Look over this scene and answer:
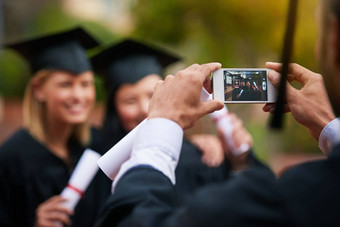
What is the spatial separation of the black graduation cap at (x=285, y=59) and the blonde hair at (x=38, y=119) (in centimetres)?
243

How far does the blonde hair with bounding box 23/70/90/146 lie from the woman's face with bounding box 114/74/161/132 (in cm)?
35

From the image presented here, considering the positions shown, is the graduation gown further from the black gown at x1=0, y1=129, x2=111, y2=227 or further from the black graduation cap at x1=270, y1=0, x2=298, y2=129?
the black gown at x1=0, y1=129, x2=111, y2=227

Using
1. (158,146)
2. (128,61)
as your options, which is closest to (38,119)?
(128,61)

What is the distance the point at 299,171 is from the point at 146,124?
0.49 metres

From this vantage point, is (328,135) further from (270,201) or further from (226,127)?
(226,127)

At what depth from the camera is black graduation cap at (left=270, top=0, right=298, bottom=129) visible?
56.3 inches

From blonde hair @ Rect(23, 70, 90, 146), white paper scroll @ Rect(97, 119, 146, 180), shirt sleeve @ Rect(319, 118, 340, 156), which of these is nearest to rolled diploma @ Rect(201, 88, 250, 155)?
blonde hair @ Rect(23, 70, 90, 146)

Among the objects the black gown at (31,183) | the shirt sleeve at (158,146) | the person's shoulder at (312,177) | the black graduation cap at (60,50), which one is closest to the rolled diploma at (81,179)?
the black gown at (31,183)

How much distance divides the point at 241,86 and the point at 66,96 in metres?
2.25

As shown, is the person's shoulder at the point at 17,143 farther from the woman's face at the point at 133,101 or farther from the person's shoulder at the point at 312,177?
the person's shoulder at the point at 312,177

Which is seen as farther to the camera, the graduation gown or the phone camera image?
the phone camera image

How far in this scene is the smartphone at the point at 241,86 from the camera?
148 cm

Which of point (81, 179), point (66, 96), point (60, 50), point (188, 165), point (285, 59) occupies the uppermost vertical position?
point (285, 59)

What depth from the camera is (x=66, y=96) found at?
3.48m
